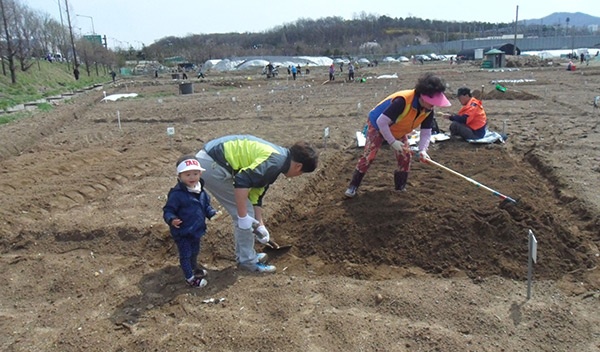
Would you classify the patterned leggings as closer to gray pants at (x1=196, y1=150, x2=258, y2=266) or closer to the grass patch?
gray pants at (x1=196, y1=150, x2=258, y2=266)

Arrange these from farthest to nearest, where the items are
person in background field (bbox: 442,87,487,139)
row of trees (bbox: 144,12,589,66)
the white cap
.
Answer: row of trees (bbox: 144,12,589,66) < person in background field (bbox: 442,87,487,139) < the white cap

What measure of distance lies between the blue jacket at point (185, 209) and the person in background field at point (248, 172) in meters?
0.30

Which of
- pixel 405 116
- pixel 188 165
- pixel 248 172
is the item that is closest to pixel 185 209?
pixel 188 165

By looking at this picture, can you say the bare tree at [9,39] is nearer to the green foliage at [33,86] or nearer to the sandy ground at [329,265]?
the green foliage at [33,86]

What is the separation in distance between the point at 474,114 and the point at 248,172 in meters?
6.46

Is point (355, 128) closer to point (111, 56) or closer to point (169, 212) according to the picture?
point (169, 212)

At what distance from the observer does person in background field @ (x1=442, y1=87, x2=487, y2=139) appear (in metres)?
8.76

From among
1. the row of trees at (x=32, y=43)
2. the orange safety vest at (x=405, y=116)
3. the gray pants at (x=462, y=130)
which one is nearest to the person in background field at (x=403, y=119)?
the orange safety vest at (x=405, y=116)

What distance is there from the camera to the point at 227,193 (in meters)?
4.11

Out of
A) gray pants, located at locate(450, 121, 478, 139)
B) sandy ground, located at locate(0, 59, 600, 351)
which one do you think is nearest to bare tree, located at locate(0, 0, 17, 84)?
sandy ground, located at locate(0, 59, 600, 351)

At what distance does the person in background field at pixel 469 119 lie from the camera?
8.76 m

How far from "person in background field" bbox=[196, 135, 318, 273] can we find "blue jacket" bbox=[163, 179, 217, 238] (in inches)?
11.8

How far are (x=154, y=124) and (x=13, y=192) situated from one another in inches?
300

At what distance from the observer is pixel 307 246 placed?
186 inches
